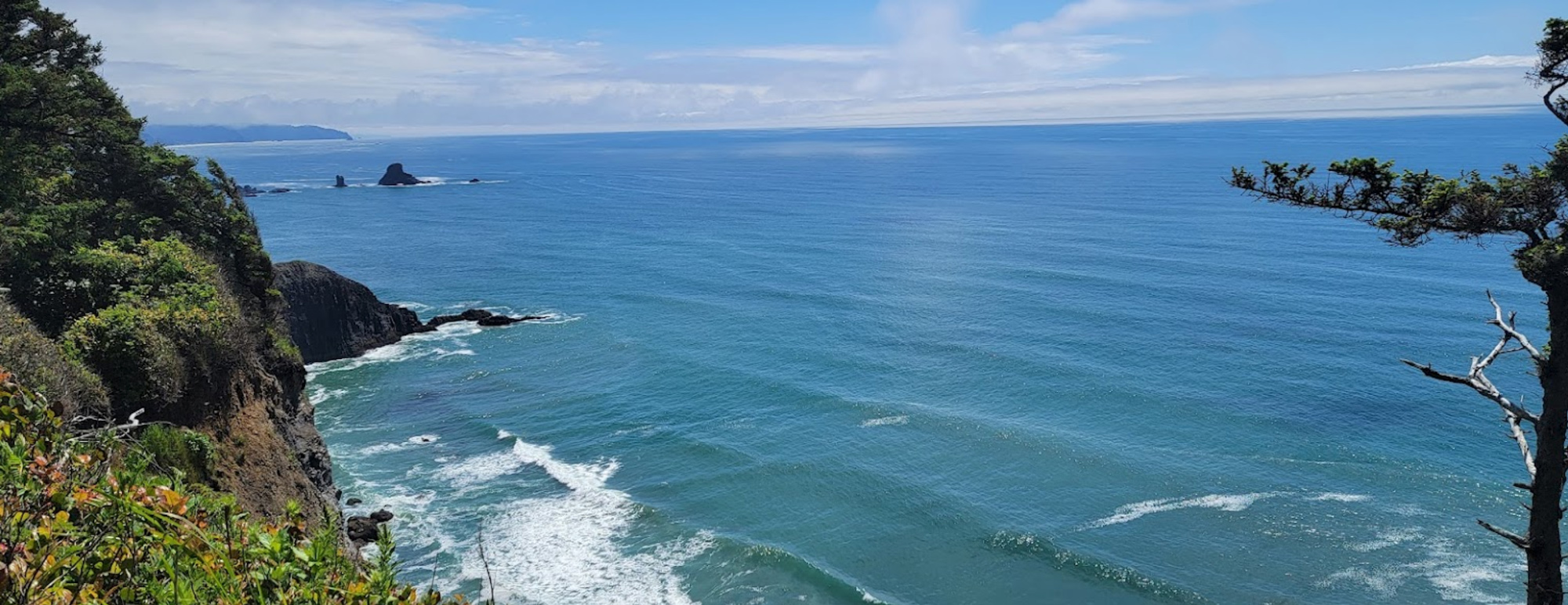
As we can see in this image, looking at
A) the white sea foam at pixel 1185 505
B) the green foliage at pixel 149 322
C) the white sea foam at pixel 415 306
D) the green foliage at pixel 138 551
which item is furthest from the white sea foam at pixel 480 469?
the green foliage at pixel 138 551

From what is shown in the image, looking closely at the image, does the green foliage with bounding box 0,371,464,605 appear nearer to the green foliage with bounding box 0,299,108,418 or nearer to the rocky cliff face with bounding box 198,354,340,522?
the green foliage with bounding box 0,299,108,418

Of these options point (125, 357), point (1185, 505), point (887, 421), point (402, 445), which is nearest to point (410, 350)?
point (402, 445)

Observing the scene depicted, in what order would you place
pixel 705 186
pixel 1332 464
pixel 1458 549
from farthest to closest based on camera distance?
pixel 705 186 → pixel 1332 464 → pixel 1458 549

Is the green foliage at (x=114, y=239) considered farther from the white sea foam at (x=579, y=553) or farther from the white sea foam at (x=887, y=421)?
the white sea foam at (x=887, y=421)

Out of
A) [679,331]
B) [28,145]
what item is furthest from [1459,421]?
[28,145]

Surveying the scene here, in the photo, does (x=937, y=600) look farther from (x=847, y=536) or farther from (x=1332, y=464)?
(x=1332, y=464)

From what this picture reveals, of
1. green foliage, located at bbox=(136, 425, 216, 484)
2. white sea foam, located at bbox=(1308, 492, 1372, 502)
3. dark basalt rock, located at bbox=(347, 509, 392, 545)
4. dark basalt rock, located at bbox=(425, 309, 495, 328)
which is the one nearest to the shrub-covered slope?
green foliage, located at bbox=(136, 425, 216, 484)
